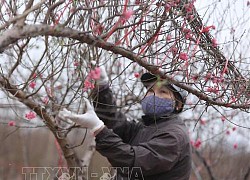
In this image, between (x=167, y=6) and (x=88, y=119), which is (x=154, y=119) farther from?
(x=167, y=6)

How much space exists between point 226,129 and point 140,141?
13.8ft

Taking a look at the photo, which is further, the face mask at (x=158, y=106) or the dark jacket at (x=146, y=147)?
the face mask at (x=158, y=106)

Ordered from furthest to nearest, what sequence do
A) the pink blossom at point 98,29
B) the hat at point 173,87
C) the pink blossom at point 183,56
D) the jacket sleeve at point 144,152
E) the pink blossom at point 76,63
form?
the pink blossom at point 76,63, the hat at point 173,87, the jacket sleeve at point 144,152, the pink blossom at point 183,56, the pink blossom at point 98,29

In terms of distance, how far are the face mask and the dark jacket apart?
2.2 inches

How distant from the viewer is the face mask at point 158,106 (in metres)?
4.25

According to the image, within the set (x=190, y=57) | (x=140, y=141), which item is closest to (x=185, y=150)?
(x=140, y=141)

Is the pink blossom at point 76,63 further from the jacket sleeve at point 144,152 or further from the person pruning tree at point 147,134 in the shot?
→ the jacket sleeve at point 144,152

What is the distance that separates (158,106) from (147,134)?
0.25 metres

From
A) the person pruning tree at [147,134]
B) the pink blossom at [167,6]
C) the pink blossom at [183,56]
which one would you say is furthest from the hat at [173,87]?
the pink blossom at [167,6]

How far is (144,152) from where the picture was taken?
12.8 ft

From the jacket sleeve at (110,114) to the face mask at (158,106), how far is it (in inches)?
10.7

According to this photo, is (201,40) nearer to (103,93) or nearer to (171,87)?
(171,87)

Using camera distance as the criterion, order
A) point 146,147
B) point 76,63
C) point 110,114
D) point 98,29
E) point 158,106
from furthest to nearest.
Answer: point 76,63
point 110,114
point 158,106
point 146,147
point 98,29

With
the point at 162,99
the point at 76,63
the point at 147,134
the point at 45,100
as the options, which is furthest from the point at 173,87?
the point at 45,100
